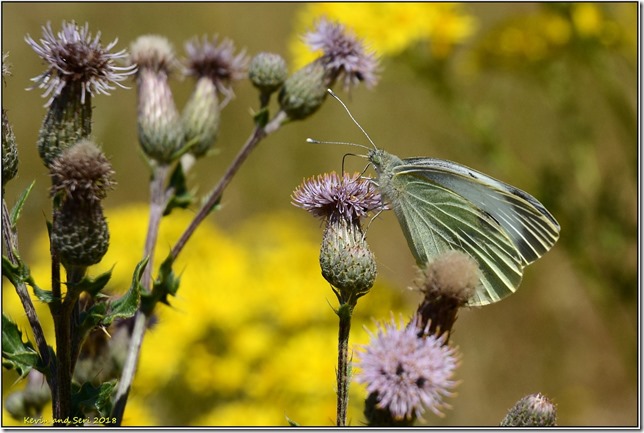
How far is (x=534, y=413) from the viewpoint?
8.46ft

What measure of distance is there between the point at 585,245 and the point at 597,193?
1.50ft

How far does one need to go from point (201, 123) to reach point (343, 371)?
1.74 meters

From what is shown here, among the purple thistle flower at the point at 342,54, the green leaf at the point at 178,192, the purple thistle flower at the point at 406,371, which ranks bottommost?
the purple thistle flower at the point at 406,371

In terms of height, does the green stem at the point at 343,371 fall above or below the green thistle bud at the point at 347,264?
below

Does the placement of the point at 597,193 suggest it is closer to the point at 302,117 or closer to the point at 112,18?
the point at 302,117

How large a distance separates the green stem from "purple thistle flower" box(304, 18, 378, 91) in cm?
164

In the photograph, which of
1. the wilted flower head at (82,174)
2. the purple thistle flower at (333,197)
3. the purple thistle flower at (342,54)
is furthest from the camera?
the purple thistle flower at (342,54)

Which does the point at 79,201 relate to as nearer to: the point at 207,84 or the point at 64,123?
the point at 64,123

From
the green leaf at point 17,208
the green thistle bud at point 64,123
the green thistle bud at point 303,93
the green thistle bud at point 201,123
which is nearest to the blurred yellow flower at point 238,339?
the green thistle bud at point 201,123

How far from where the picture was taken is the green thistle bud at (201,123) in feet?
12.4

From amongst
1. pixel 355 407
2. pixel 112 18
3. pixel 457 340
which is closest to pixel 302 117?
pixel 355 407

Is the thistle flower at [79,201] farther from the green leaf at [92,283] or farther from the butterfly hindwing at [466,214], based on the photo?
the butterfly hindwing at [466,214]

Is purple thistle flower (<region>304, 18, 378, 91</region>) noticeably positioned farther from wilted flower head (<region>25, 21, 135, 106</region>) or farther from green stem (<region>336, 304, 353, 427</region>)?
green stem (<region>336, 304, 353, 427</region>)

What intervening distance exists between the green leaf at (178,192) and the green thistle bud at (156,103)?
8 centimetres
